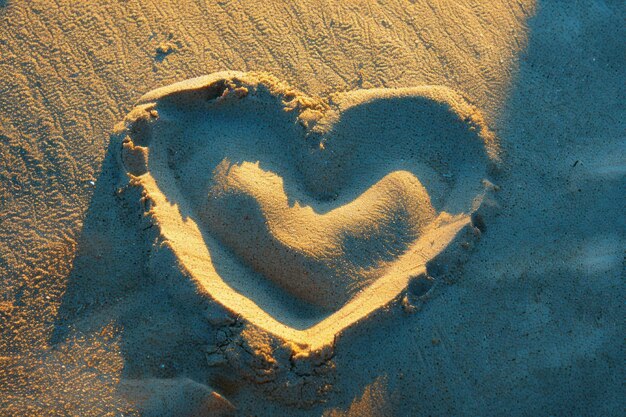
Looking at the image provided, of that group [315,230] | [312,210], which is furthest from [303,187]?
[315,230]

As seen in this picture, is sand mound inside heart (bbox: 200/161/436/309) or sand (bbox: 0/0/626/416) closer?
sand (bbox: 0/0/626/416)

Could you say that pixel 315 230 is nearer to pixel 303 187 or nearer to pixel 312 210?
pixel 312 210

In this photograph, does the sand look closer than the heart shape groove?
Yes

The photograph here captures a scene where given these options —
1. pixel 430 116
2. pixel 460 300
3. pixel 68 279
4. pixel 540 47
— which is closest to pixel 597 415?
pixel 460 300

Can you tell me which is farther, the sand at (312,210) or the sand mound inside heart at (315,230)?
the sand mound inside heart at (315,230)
